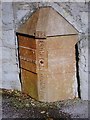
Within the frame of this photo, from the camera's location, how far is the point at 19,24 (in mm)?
3986

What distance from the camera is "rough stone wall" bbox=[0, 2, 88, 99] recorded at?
12.1ft

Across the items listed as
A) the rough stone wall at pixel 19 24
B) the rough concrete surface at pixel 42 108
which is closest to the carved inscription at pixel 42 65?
the rough concrete surface at pixel 42 108

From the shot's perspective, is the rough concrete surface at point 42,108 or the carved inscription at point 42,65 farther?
the carved inscription at point 42,65

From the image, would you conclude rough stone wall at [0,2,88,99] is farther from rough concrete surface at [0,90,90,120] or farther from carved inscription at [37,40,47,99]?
carved inscription at [37,40,47,99]

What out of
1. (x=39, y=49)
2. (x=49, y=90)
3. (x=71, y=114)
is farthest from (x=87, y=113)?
(x=39, y=49)

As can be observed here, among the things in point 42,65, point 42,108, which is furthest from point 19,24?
point 42,108

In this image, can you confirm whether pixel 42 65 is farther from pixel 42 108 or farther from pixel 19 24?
pixel 19 24

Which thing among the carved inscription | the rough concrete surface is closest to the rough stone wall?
the rough concrete surface

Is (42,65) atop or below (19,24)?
below

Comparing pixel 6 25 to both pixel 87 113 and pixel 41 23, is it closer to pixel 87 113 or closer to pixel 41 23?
pixel 41 23

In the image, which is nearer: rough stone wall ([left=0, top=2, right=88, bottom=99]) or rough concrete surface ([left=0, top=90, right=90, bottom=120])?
rough concrete surface ([left=0, top=90, right=90, bottom=120])

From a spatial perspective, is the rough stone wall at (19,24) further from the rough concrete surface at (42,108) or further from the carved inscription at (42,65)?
the carved inscription at (42,65)

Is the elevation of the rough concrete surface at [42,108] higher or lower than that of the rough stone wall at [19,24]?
lower

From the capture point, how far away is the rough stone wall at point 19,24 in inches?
145
